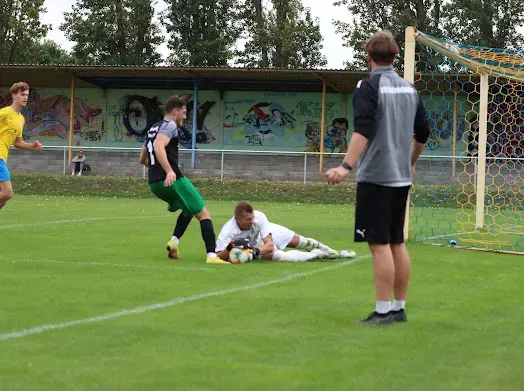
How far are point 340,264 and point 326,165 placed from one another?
27.2 metres

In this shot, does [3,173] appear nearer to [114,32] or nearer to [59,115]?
[59,115]

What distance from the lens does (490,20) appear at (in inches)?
1991

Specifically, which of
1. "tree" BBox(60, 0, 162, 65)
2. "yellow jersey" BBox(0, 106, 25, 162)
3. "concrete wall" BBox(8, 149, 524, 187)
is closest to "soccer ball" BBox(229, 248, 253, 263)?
"yellow jersey" BBox(0, 106, 25, 162)

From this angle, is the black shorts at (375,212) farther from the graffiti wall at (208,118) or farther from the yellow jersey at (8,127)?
the graffiti wall at (208,118)

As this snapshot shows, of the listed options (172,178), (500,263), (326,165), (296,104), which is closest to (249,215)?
(172,178)

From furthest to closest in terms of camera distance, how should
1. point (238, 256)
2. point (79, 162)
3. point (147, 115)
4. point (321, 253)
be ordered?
point (147, 115)
point (79, 162)
point (321, 253)
point (238, 256)

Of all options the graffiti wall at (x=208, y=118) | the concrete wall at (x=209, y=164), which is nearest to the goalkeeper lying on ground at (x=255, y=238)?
the concrete wall at (x=209, y=164)

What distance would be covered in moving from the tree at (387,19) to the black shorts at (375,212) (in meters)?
45.2

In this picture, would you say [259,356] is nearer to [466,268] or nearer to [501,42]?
[466,268]

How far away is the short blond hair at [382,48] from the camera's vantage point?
6926 mm

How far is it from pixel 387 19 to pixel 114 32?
15.0 m

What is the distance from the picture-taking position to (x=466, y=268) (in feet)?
35.6

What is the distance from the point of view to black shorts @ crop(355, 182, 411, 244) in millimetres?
6883

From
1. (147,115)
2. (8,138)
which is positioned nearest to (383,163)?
(8,138)
